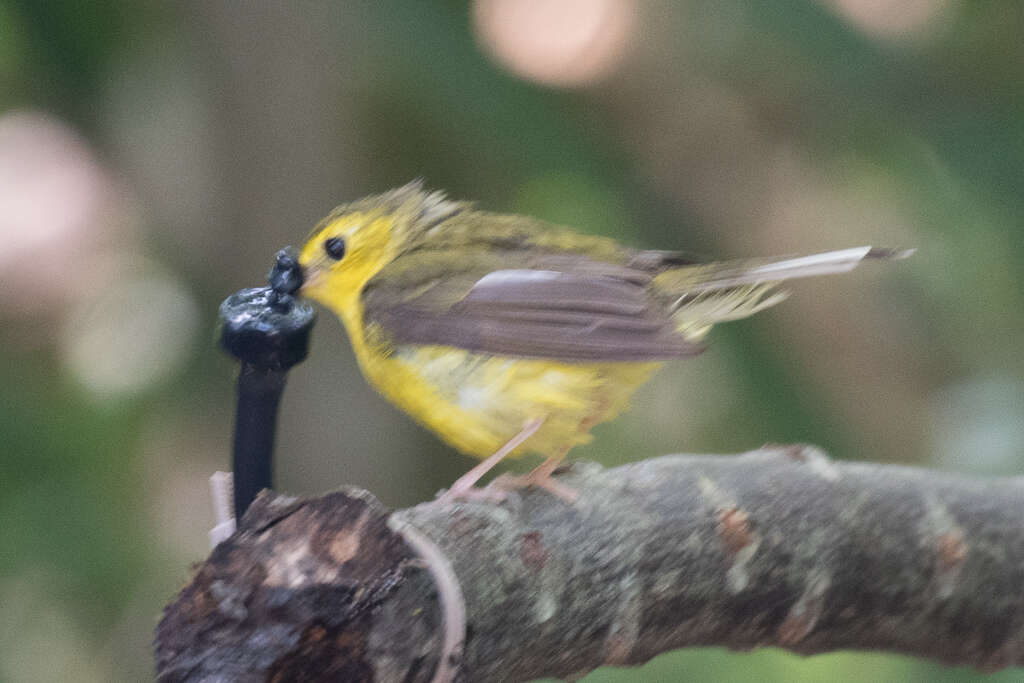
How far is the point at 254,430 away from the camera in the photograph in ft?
5.30

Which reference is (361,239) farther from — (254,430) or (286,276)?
(254,430)

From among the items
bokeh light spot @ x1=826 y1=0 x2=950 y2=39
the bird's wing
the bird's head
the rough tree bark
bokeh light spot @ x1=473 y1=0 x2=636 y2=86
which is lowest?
the rough tree bark

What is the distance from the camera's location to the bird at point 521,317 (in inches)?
79.6

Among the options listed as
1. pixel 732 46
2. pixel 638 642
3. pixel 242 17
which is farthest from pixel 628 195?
pixel 638 642

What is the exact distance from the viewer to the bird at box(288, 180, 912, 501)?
6.63 ft

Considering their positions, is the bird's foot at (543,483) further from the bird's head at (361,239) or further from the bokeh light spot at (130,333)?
the bokeh light spot at (130,333)

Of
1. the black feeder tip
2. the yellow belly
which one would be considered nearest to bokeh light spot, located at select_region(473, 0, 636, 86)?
the yellow belly

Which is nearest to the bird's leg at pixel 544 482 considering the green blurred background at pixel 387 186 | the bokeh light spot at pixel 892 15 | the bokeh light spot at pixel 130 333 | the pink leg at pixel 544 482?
the pink leg at pixel 544 482

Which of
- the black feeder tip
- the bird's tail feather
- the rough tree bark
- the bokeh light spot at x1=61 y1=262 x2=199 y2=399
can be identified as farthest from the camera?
the bokeh light spot at x1=61 y1=262 x2=199 y2=399

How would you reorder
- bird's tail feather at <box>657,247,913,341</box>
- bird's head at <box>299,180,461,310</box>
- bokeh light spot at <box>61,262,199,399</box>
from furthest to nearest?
bokeh light spot at <box>61,262,199,399</box>, bird's head at <box>299,180,461,310</box>, bird's tail feather at <box>657,247,913,341</box>

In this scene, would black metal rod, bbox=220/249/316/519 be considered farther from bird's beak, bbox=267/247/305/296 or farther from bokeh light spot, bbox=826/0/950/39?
bokeh light spot, bbox=826/0/950/39

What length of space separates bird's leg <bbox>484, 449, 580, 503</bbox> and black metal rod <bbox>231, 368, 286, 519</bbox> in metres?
0.41

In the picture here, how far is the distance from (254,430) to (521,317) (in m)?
0.59

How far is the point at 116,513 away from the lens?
3.83m
